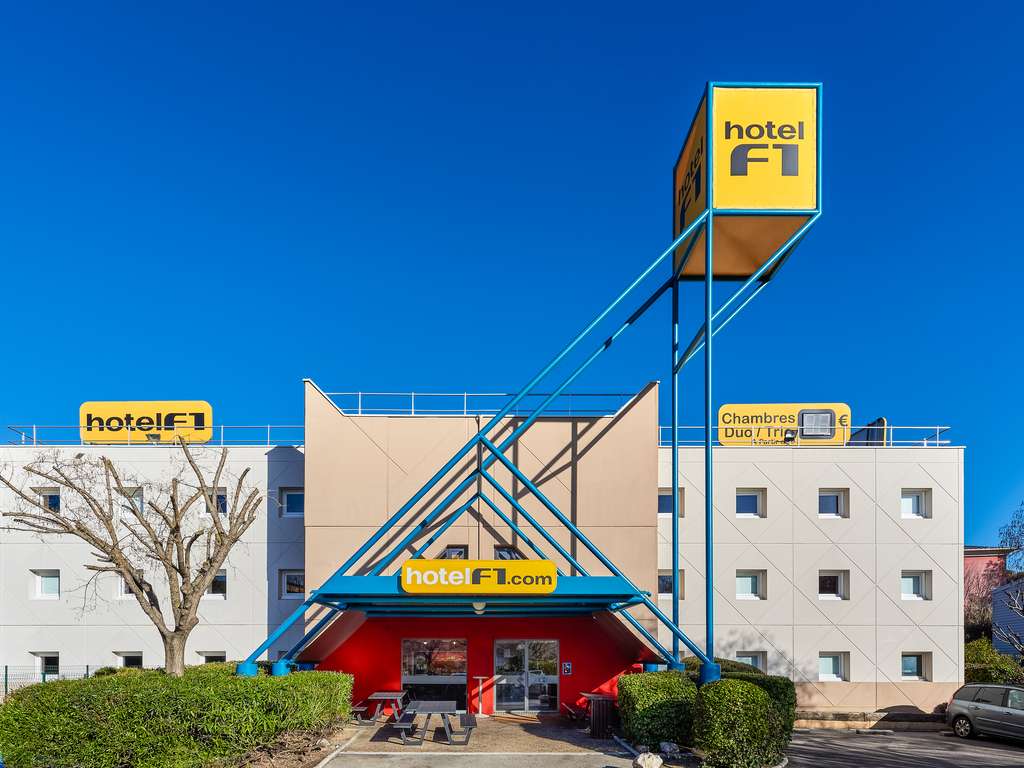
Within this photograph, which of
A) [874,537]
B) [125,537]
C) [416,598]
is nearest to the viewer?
[416,598]

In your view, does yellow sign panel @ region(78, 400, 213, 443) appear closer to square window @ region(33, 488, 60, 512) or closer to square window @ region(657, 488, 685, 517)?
square window @ region(33, 488, 60, 512)

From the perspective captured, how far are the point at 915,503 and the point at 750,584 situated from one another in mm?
5951

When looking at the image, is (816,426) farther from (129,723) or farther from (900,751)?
(129,723)

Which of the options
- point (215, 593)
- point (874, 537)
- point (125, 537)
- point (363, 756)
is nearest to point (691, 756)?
point (363, 756)

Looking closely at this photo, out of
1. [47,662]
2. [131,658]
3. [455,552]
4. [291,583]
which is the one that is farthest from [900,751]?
[47,662]

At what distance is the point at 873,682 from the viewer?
21.9 metres

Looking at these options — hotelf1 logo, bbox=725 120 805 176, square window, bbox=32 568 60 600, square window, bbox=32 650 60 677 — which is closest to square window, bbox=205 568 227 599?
square window, bbox=32 568 60 600

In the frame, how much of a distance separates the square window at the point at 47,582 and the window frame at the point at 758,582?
20.8 meters

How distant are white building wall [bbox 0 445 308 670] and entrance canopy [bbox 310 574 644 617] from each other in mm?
6329

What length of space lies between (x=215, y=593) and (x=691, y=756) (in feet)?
49.5

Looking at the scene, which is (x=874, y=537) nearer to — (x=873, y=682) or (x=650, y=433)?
(x=873, y=682)

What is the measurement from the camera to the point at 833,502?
23094mm

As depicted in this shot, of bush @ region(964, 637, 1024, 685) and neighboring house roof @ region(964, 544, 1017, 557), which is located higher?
neighboring house roof @ region(964, 544, 1017, 557)

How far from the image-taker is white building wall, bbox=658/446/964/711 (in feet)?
72.1
